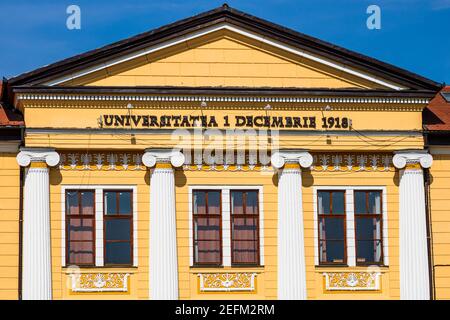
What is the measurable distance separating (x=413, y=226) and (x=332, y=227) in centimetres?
248

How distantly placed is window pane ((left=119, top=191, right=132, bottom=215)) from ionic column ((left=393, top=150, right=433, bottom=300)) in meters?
8.31

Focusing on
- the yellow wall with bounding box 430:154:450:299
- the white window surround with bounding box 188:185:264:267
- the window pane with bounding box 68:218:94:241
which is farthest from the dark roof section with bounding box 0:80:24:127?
the yellow wall with bounding box 430:154:450:299

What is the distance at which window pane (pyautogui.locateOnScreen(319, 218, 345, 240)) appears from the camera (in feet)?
143

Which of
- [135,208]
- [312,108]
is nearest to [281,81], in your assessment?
[312,108]

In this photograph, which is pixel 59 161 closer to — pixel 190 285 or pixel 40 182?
pixel 40 182

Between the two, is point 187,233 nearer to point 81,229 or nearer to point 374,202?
point 81,229

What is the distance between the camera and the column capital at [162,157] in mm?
42938

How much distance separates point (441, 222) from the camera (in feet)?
145

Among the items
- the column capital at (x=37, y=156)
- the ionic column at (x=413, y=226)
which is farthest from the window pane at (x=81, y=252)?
the ionic column at (x=413, y=226)

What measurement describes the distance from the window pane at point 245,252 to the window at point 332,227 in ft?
6.72

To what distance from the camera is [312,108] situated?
144ft

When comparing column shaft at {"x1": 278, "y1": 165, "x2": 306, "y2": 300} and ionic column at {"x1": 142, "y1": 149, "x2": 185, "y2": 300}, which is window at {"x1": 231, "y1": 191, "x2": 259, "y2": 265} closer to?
column shaft at {"x1": 278, "y1": 165, "x2": 306, "y2": 300}

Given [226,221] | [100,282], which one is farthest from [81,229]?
[226,221]

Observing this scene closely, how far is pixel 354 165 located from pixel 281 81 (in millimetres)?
3470
